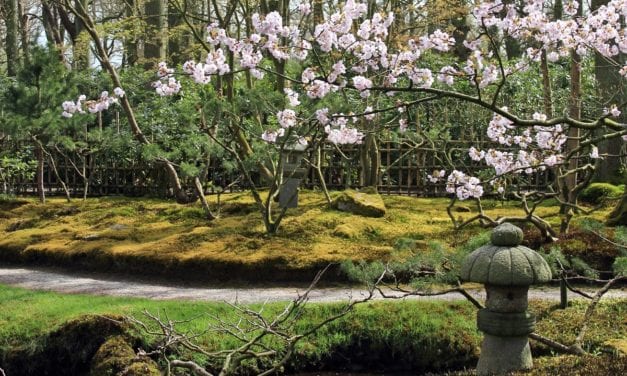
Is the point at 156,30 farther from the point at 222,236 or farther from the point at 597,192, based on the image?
the point at 597,192

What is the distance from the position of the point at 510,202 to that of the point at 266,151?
4.97 meters

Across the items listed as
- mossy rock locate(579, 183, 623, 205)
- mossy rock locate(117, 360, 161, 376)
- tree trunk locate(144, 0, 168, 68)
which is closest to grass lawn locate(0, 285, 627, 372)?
mossy rock locate(117, 360, 161, 376)

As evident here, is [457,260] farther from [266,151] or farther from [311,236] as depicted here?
[266,151]

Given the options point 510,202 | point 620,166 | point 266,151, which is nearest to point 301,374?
point 266,151

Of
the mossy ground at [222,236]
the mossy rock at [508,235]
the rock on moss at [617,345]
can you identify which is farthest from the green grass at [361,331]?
the mossy rock at [508,235]

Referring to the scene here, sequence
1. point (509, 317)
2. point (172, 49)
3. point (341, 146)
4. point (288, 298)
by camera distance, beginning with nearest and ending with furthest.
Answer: point (509, 317) → point (288, 298) → point (341, 146) → point (172, 49)

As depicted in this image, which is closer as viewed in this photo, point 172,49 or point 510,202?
point 510,202

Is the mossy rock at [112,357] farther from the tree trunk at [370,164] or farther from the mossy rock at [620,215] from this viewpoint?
the tree trunk at [370,164]

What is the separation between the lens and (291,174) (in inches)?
340

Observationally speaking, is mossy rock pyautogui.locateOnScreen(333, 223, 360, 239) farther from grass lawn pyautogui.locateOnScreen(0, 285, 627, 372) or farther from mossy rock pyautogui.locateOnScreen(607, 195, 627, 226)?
mossy rock pyautogui.locateOnScreen(607, 195, 627, 226)

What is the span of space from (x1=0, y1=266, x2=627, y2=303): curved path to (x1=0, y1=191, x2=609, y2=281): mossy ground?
1.02 ft

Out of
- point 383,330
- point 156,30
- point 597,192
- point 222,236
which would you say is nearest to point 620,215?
point 597,192

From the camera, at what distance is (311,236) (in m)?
8.15

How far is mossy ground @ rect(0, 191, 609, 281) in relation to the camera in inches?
291
